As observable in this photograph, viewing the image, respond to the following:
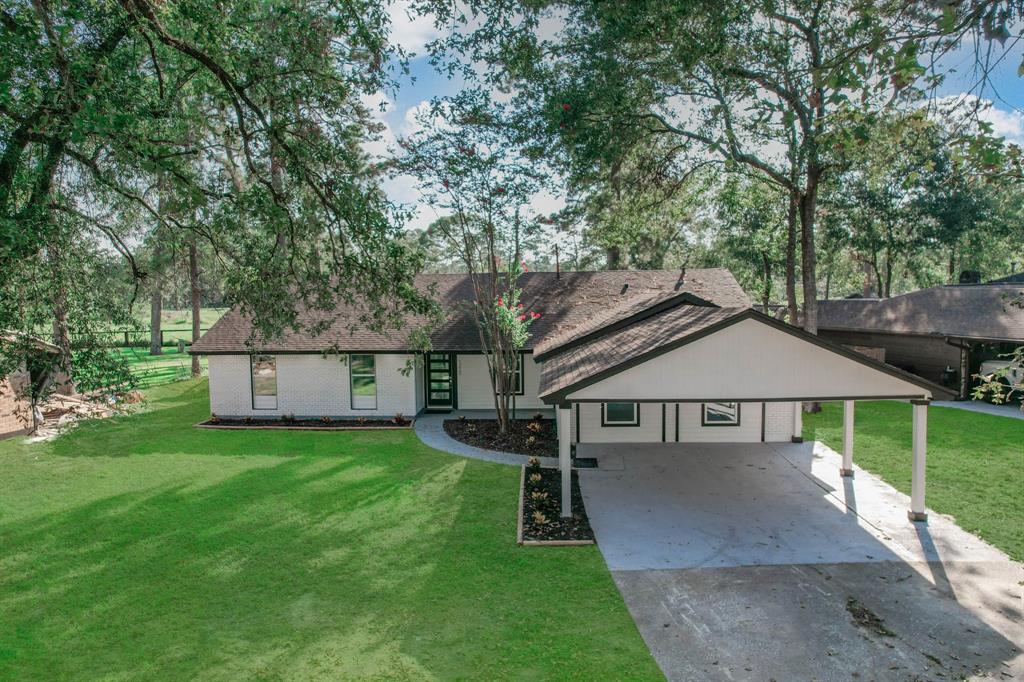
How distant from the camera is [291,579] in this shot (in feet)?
26.6

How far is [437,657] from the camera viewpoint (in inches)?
250

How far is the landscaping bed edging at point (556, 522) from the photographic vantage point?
9172 mm

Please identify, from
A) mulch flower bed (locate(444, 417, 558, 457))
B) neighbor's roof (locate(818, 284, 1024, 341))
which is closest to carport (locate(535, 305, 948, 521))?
mulch flower bed (locate(444, 417, 558, 457))

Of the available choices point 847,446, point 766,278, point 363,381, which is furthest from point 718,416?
point 766,278

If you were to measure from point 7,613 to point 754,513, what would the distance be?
11.4 m

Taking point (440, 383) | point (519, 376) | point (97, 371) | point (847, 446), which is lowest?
point (847, 446)

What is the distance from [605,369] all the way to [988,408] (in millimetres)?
17294

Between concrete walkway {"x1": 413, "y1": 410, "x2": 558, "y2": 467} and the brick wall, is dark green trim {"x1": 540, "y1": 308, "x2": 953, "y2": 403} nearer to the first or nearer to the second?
concrete walkway {"x1": 413, "y1": 410, "x2": 558, "y2": 467}

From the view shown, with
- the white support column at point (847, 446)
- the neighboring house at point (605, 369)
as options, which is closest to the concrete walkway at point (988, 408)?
the neighboring house at point (605, 369)

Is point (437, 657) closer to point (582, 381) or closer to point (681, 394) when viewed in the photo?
point (582, 381)

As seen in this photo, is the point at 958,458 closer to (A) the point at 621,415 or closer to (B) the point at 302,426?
(A) the point at 621,415

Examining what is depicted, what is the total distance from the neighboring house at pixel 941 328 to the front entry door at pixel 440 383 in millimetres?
16387

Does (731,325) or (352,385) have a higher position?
(731,325)

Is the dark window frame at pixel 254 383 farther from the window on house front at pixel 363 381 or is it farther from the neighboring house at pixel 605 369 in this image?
the window on house front at pixel 363 381
